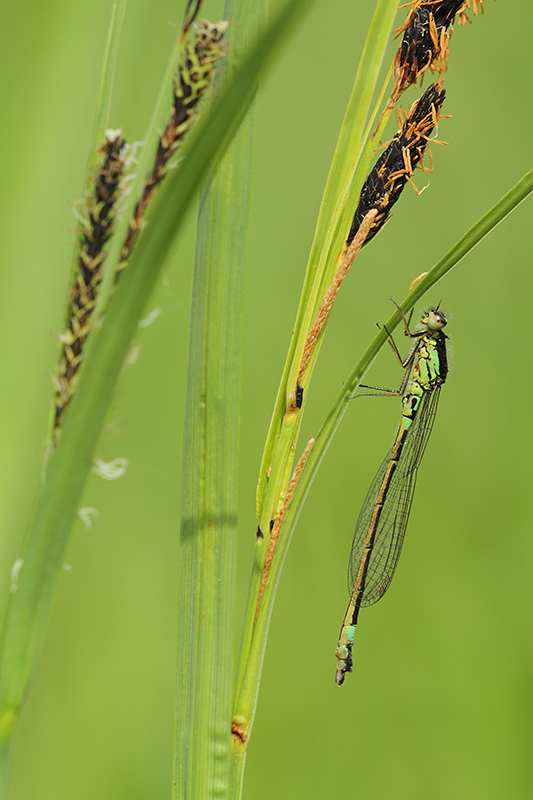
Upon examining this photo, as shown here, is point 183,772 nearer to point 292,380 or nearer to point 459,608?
point 292,380

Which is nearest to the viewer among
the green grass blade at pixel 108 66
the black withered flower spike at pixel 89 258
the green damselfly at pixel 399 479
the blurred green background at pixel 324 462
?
the black withered flower spike at pixel 89 258

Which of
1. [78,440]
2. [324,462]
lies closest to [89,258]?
[78,440]

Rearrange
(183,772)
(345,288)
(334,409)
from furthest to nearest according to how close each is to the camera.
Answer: (345,288) → (334,409) → (183,772)

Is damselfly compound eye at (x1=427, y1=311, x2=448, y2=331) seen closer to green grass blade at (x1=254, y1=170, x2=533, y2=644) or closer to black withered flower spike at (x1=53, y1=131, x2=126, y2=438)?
green grass blade at (x1=254, y1=170, x2=533, y2=644)

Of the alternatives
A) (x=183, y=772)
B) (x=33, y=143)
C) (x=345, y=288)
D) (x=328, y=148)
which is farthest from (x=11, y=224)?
(x=328, y=148)

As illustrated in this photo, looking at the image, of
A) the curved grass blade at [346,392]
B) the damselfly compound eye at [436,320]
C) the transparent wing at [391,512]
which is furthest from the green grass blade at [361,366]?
the damselfly compound eye at [436,320]

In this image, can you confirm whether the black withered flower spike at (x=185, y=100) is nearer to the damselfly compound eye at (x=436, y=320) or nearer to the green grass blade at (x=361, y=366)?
the green grass blade at (x=361, y=366)
